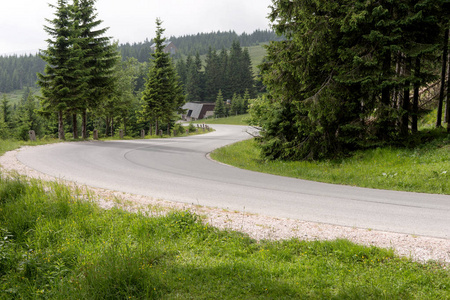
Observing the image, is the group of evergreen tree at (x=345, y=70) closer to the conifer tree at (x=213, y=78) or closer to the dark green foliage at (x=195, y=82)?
the conifer tree at (x=213, y=78)

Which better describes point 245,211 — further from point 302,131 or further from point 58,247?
point 302,131

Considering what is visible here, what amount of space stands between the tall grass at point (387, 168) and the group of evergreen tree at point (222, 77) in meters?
78.5

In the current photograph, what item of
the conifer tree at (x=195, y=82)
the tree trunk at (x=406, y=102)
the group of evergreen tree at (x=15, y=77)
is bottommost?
the tree trunk at (x=406, y=102)

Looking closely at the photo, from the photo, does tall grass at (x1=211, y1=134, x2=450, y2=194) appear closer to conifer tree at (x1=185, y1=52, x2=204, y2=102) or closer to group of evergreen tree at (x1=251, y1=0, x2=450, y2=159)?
group of evergreen tree at (x1=251, y1=0, x2=450, y2=159)

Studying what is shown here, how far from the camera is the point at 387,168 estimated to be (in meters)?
11.0

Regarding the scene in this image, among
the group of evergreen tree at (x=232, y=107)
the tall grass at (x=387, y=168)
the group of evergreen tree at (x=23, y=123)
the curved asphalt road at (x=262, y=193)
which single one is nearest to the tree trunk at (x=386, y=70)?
the tall grass at (x=387, y=168)

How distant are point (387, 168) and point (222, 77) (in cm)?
8754

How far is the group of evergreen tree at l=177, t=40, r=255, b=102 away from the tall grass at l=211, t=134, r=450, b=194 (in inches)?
3090

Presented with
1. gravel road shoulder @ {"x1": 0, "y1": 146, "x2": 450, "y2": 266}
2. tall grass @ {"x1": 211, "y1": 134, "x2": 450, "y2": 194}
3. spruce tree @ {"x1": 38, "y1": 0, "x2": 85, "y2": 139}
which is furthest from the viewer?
spruce tree @ {"x1": 38, "y1": 0, "x2": 85, "y2": 139}

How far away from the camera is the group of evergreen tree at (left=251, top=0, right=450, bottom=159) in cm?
1165

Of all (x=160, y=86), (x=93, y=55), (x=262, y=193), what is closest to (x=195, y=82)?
(x=160, y=86)

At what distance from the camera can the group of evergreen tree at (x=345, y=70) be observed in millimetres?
11648

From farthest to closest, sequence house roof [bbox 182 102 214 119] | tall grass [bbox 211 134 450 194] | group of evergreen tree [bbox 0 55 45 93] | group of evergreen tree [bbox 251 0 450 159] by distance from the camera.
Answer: group of evergreen tree [bbox 0 55 45 93], house roof [bbox 182 102 214 119], group of evergreen tree [bbox 251 0 450 159], tall grass [bbox 211 134 450 194]

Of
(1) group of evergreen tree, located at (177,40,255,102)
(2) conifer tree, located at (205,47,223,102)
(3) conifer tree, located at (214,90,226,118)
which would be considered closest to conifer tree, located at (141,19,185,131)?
(3) conifer tree, located at (214,90,226,118)
